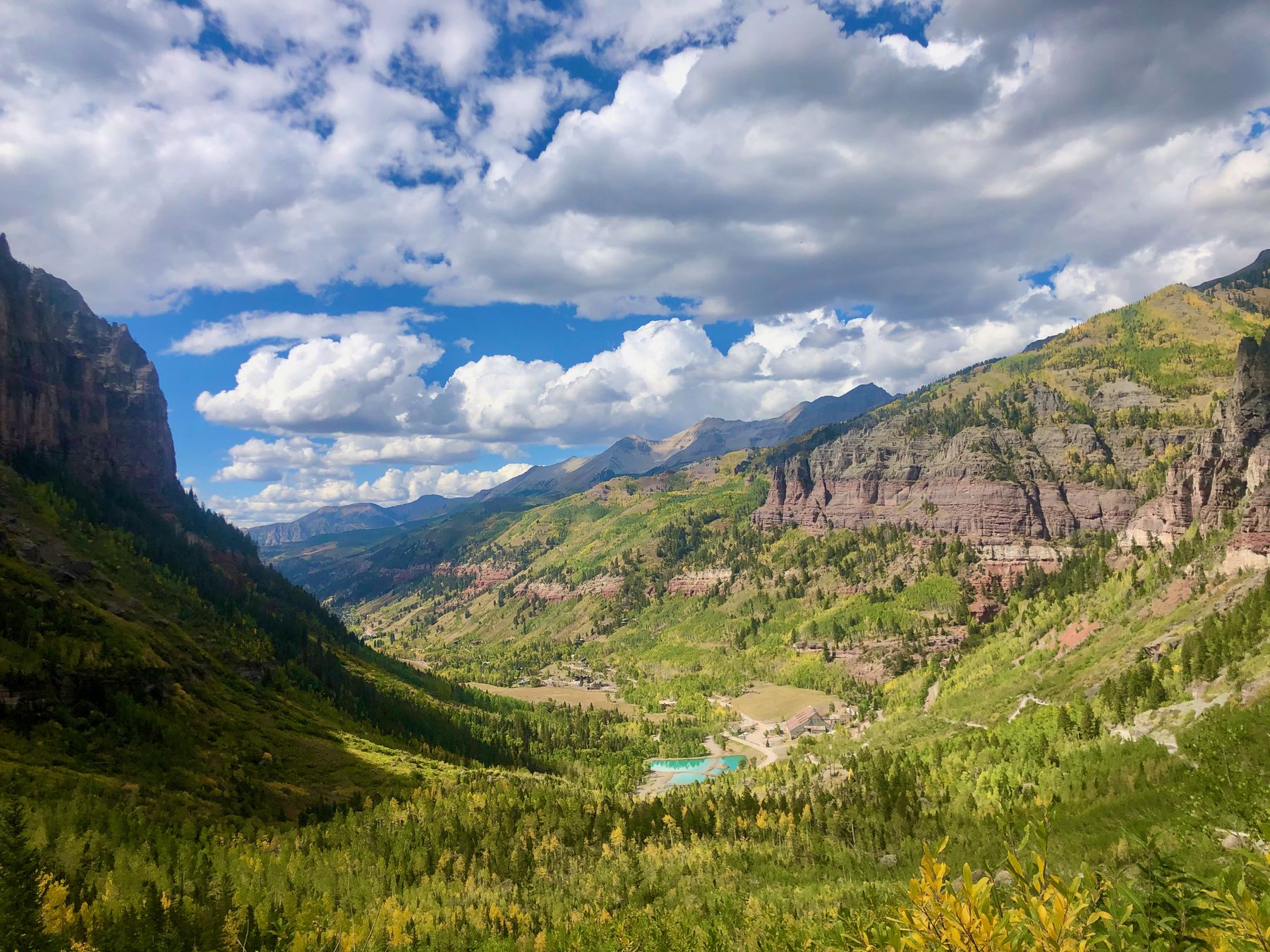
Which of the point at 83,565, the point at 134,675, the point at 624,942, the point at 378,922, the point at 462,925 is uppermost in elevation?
the point at 83,565

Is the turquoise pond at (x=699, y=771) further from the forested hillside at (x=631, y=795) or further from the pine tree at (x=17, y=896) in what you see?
the pine tree at (x=17, y=896)

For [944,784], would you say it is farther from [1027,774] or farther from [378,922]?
[378,922]

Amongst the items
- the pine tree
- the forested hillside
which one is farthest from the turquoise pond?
the pine tree

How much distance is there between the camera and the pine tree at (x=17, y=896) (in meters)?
29.9

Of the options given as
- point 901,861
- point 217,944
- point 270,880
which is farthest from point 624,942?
point 901,861

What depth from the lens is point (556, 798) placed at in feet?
429

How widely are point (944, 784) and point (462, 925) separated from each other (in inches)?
3218

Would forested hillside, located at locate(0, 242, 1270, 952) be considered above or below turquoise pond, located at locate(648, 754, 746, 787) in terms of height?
above

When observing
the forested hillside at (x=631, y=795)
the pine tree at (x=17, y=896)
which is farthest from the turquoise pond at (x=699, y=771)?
the pine tree at (x=17, y=896)

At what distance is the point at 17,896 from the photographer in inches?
1281

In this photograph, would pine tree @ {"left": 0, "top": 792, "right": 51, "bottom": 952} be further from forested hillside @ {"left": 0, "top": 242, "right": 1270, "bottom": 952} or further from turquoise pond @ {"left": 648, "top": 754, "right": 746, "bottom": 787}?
turquoise pond @ {"left": 648, "top": 754, "right": 746, "bottom": 787}

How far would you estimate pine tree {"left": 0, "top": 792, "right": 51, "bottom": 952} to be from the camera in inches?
1177

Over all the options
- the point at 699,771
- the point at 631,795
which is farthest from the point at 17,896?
the point at 699,771

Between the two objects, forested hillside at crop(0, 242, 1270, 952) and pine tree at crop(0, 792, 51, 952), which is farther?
forested hillside at crop(0, 242, 1270, 952)
